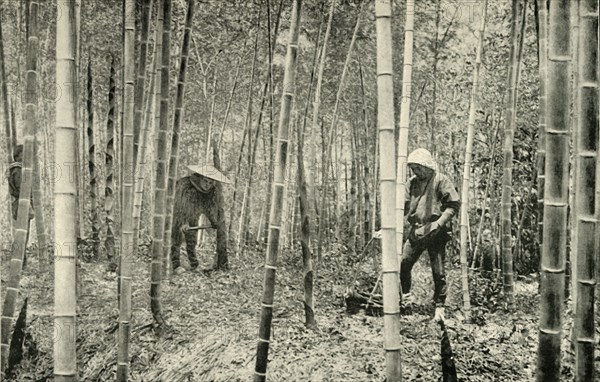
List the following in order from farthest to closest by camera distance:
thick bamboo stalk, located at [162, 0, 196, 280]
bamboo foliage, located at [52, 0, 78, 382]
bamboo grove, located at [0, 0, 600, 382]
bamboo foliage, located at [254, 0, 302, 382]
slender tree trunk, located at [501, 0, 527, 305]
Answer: thick bamboo stalk, located at [162, 0, 196, 280]
slender tree trunk, located at [501, 0, 527, 305]
bamboo foliage, located at [254, 0, 302, 382]
bamboo grove, located at [0, 0, 600, 382]
bamboo foliage, located at [52, 0, 78, 382]

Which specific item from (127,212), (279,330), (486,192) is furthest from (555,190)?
(127,212)

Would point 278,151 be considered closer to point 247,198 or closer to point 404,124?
point 404,124

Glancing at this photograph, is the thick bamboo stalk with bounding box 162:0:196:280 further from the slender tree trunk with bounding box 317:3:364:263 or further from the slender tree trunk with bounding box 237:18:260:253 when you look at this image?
the slender tree trunk with bounding box 317:3:364:263

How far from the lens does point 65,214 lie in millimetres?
2123

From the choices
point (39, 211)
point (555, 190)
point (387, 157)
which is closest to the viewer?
point (555, 190)

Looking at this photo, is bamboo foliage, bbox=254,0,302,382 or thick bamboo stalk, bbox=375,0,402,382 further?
bamboo foliage, bbox=254,0,302,382

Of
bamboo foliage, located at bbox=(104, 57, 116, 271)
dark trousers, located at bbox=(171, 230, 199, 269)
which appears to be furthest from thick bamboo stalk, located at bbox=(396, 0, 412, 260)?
bamboo foliage, located at bbox=(104, 57, 116, 271)

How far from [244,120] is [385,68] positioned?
5.67 ft

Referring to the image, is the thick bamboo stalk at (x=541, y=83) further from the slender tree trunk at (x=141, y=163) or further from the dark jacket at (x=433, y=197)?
the slender tree trunk at (x=141, y=163)

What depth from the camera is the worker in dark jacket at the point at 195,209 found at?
11.0 feet

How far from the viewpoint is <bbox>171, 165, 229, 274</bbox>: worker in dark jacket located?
132 inches

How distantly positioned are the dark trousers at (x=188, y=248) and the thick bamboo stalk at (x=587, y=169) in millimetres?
2238

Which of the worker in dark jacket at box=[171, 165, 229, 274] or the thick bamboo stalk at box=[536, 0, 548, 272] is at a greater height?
the thick bamboo stalk at box=[536, 0, 548, 272]

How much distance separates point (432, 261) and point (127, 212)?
1678 millimetres
